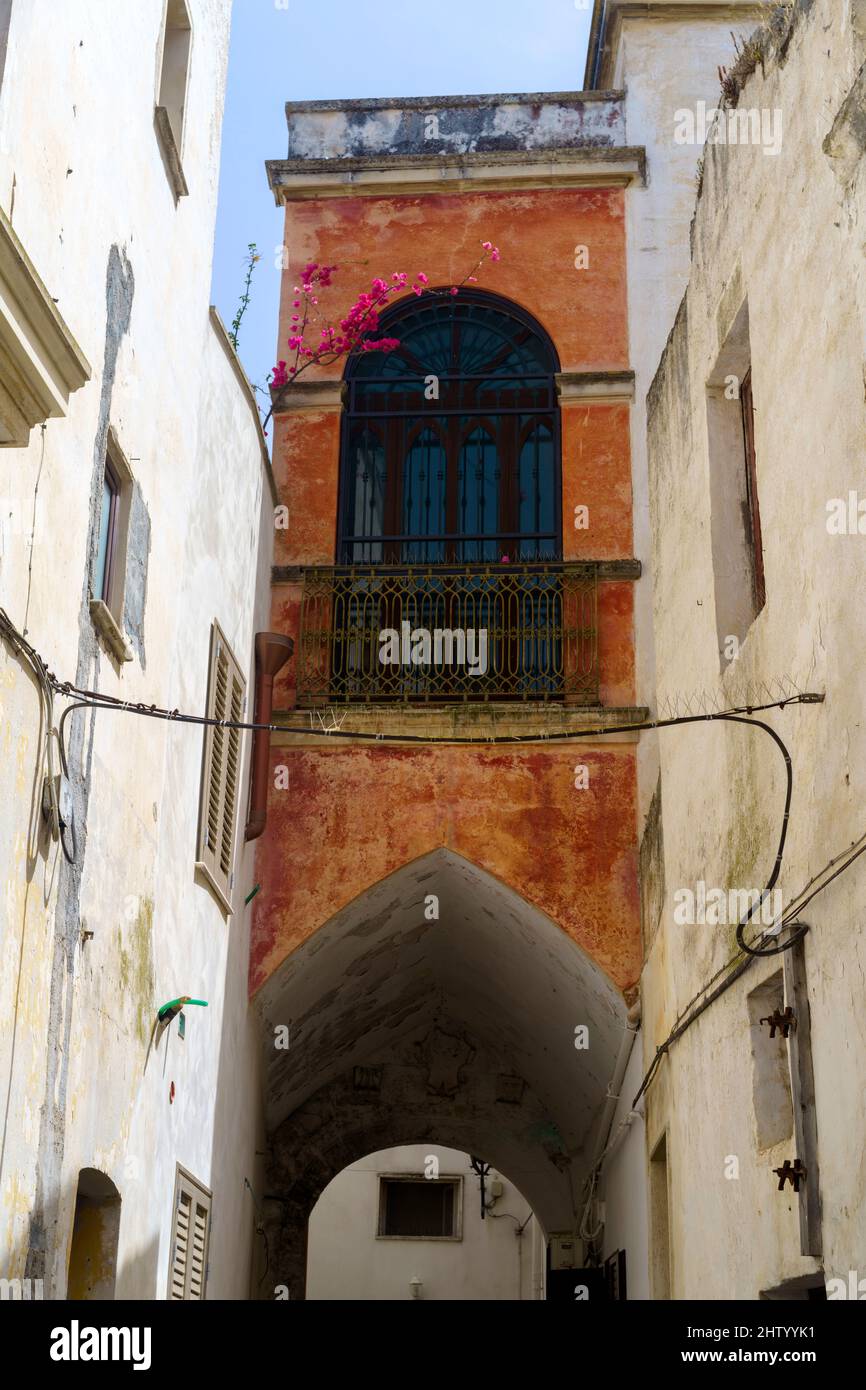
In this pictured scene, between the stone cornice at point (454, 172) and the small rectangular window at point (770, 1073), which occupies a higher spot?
the stone cornice at point (454, 172)

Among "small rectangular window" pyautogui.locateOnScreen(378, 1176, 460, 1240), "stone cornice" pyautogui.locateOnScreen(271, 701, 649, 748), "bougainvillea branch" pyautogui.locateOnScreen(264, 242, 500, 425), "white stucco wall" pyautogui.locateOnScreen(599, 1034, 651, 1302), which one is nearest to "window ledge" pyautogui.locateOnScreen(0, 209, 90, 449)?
"stone cornice" pyautogui.locateOnScreen(271, 701, 649, 748)

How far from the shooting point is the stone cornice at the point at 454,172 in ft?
42.9

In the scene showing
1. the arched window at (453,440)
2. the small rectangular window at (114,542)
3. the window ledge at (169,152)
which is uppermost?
the arched window at (453,440)

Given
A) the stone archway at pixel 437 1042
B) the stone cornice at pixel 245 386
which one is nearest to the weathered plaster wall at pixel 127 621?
the stone cornice at pixel 245 386

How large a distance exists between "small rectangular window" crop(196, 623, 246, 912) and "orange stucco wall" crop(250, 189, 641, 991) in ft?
3.04

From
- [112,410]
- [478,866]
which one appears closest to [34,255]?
[112,410]

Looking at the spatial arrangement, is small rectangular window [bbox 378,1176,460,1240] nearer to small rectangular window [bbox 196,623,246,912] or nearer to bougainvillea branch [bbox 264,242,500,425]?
bougainvillea branch [bbox 264,242,500,425]

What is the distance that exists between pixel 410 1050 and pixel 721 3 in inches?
345

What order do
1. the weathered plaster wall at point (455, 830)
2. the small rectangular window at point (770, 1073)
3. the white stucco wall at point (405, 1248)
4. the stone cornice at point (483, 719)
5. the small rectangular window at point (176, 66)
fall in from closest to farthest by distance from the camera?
the small rectangular window at point (770, 1073) → the small rectangular window at point (176, 66) → the weathered plaster wall at point (455, 830) → the stone cornice at point (483, 719) → the white stucco wall at point (405, 1248)

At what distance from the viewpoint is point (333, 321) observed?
12.9 metres

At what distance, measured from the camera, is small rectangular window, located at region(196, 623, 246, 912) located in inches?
382

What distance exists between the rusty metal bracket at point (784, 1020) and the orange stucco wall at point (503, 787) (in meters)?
4.07

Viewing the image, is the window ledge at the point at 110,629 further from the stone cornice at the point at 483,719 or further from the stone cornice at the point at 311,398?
the stone cornice at the point at 311,398
